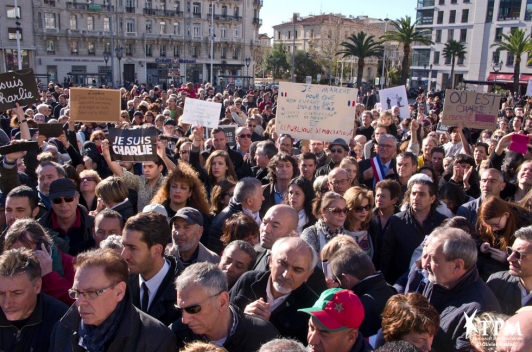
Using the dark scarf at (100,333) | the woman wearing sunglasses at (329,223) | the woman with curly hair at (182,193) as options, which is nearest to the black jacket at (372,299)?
the woman wearing sunglasses at (329,223)

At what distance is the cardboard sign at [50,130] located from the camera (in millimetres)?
7602

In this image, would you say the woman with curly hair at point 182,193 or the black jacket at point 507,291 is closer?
the black jacket at point 507,291

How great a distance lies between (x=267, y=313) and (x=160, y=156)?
11.7 feet

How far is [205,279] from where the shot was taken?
2.69 m

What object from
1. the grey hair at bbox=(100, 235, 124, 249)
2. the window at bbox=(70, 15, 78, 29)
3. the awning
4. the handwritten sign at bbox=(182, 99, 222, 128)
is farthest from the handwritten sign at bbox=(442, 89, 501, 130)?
the window at bbox=(70, 15, 78, 29)

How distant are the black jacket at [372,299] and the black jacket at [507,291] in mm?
867

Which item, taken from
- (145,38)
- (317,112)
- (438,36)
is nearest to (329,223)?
(317,112)

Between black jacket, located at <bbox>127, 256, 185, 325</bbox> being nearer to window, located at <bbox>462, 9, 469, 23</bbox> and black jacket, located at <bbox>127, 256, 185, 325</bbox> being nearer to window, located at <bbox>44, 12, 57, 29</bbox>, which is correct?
window, located at <bbox>44, 12, 57, 29</bbox>

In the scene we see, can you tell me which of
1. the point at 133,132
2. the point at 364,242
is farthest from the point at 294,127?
the point at 364,242

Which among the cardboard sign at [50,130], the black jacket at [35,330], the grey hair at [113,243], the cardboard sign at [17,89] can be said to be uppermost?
the cardboard sign at [17,89]

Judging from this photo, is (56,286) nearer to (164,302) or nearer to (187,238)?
(164,302)

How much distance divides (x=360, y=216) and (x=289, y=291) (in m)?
1.75

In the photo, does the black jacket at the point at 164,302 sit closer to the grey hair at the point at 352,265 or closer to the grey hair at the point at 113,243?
the grey hair at the point at 113,243

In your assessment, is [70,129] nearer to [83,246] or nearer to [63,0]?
[83,246]
